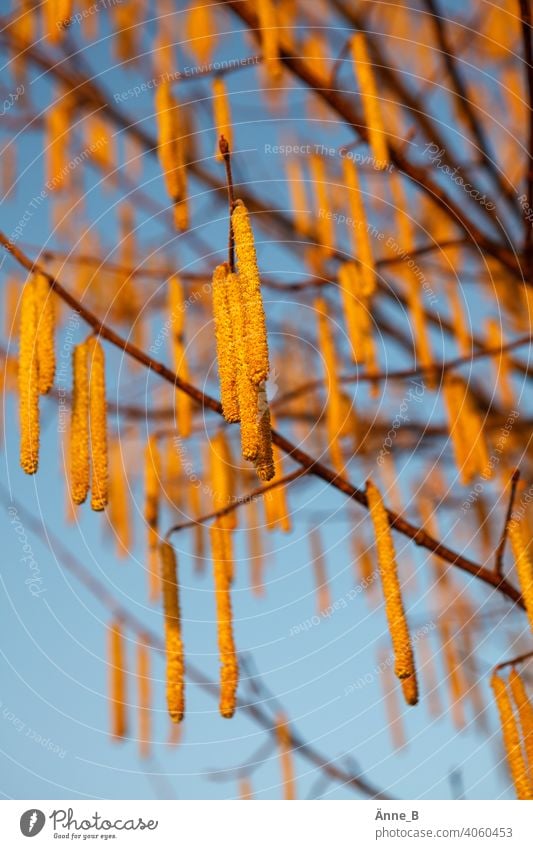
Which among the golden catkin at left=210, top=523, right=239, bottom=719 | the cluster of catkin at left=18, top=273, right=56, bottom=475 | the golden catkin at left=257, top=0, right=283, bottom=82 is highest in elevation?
the golden catkin at left=257, top=0, right=283, bottom=82

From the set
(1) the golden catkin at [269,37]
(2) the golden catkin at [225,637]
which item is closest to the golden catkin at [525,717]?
(2) the golden catkin at [225,637]

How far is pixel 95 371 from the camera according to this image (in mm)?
1219

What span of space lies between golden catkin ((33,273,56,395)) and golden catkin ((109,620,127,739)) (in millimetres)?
678

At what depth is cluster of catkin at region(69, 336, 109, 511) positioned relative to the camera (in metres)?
1.14

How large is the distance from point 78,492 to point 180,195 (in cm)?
56

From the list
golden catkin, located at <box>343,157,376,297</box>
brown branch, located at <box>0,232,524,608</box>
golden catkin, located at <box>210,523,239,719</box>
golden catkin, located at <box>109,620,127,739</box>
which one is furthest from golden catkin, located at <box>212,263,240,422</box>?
golden catkin, located at <box>109,620,127,739</box>

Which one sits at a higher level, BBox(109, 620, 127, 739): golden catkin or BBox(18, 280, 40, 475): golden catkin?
BBox(18, 280, 40, 475): golden catkin

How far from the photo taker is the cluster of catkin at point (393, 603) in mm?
1086

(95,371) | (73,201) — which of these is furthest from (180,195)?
(73,201)

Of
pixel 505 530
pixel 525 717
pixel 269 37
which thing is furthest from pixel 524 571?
pixel 269 37

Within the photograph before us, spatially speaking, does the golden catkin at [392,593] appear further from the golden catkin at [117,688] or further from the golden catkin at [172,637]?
the golden catkin at [117,688]

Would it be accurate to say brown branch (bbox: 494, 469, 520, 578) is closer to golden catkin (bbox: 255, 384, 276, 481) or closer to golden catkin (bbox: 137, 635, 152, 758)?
golden catkin (bbox: 255, 384, 276, 481)

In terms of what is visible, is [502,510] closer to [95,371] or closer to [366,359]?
[366,359]

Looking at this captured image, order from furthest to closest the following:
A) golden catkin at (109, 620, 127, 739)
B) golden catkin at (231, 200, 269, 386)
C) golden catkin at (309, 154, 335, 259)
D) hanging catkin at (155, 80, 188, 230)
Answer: golden catkin at (309, 154, 335, 259) → golden catkin at (109, 620, 127, 739) → hanging catkin at (155, 80, 188, 230) → golden catkin at (231, 200, 269, 386)
